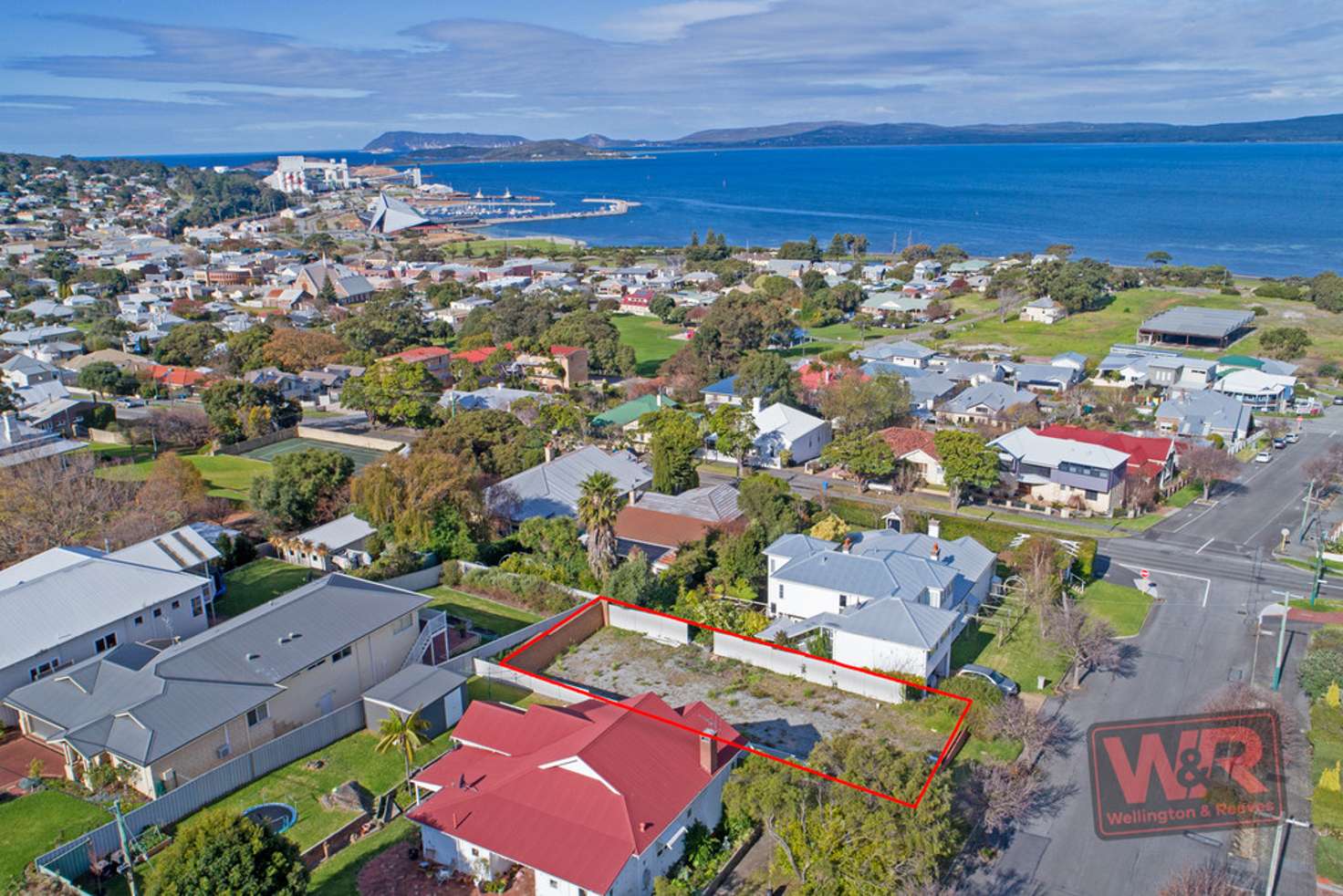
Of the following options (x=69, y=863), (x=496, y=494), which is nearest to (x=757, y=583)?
(x=496, y=494)

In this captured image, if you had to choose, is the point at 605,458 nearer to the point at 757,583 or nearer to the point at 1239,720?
the point at 757,583

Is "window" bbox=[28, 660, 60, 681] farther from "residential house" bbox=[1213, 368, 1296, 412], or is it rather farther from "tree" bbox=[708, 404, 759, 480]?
"residential house" bbox=[1213, 368, 1296, 412]

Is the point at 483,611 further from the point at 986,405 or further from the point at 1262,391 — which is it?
the point at 1262,391

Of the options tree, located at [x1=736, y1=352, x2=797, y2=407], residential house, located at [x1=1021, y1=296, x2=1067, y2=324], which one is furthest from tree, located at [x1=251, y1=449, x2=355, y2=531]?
residential house, located at [x1=1021, y1=296, x2=1067, y2=324]

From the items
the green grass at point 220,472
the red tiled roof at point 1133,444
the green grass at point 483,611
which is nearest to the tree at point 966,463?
the red tiled roof at point 1133,444

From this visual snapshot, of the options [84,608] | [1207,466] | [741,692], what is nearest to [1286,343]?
[1207,466]
